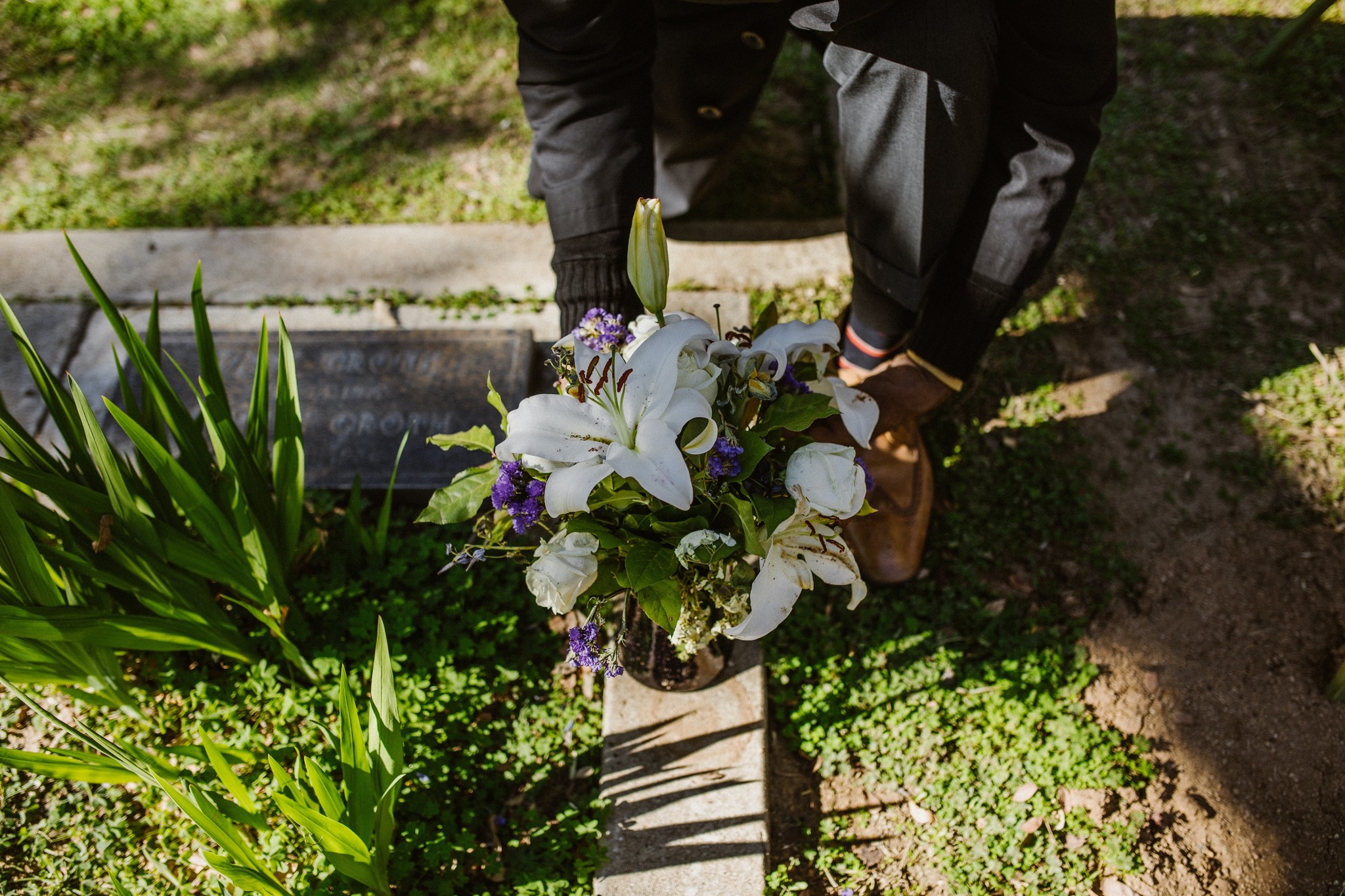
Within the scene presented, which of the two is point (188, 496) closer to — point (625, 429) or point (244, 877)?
point (244, 877)

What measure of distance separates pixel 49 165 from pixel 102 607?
228cm

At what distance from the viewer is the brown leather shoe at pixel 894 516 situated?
79.7 inches

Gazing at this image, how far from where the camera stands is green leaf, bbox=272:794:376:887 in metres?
1.24

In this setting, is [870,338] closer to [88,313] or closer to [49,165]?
[88,313]

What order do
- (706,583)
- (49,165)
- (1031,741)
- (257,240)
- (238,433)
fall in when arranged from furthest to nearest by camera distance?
(49,165)
(257,240)
(1031,741)
(238,433)
(706,583)

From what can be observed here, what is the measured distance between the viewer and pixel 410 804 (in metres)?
1.67

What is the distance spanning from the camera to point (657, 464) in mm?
1031

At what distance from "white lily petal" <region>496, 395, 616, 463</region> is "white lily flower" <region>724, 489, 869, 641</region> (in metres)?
0.28

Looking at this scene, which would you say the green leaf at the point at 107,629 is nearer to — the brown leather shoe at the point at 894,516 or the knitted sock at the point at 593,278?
the knitted sock at the point at 593,278

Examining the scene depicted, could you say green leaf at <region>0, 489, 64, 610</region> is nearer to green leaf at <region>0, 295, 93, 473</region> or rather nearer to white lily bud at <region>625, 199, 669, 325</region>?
green leaf at <region>0, 295, 93, 473</region>

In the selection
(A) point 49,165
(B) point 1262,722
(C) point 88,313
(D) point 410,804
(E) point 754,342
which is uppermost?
(E) point 754,342

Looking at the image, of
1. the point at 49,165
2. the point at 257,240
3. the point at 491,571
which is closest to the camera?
the point at 491,571

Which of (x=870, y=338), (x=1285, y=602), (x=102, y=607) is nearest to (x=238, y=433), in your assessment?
(x=102, y=607)

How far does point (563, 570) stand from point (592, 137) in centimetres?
111
